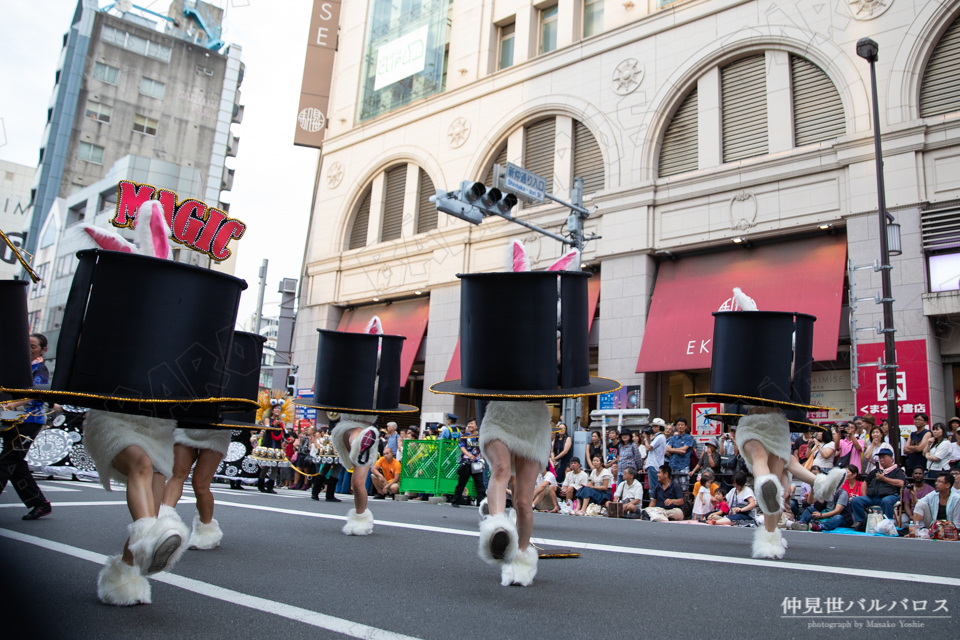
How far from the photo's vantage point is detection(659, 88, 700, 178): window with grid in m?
19.2

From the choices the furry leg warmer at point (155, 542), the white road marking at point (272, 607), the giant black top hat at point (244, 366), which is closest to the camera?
the white road marking at point (272, 607)

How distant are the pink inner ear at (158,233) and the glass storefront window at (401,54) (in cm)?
2338

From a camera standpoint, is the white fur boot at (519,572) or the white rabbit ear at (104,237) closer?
the white rabbit ear at (104,237)

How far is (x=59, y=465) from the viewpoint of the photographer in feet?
42.3

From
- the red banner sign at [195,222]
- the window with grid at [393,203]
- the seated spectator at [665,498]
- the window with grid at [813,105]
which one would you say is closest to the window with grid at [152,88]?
the window with grid at [393,203]

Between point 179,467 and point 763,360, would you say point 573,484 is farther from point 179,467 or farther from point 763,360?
point 179,467

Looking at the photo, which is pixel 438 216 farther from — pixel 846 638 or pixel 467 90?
pixel 846 638

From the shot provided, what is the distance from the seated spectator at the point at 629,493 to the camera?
Result: 1215cm

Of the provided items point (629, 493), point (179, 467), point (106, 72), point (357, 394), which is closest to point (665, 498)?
point (629, 493)

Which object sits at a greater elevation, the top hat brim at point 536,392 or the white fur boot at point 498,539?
the top hat brim at point 536,392

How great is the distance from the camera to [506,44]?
992 inches

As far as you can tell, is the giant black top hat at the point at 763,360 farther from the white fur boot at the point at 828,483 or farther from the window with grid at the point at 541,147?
the window with grid at the point at 541,147

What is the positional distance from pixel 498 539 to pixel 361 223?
81.8ft

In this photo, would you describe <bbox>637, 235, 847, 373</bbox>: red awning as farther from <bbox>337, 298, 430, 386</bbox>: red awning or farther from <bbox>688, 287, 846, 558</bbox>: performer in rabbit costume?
<bbox>688, 287, 846, 558</bbox>: performer in rabbit costume
